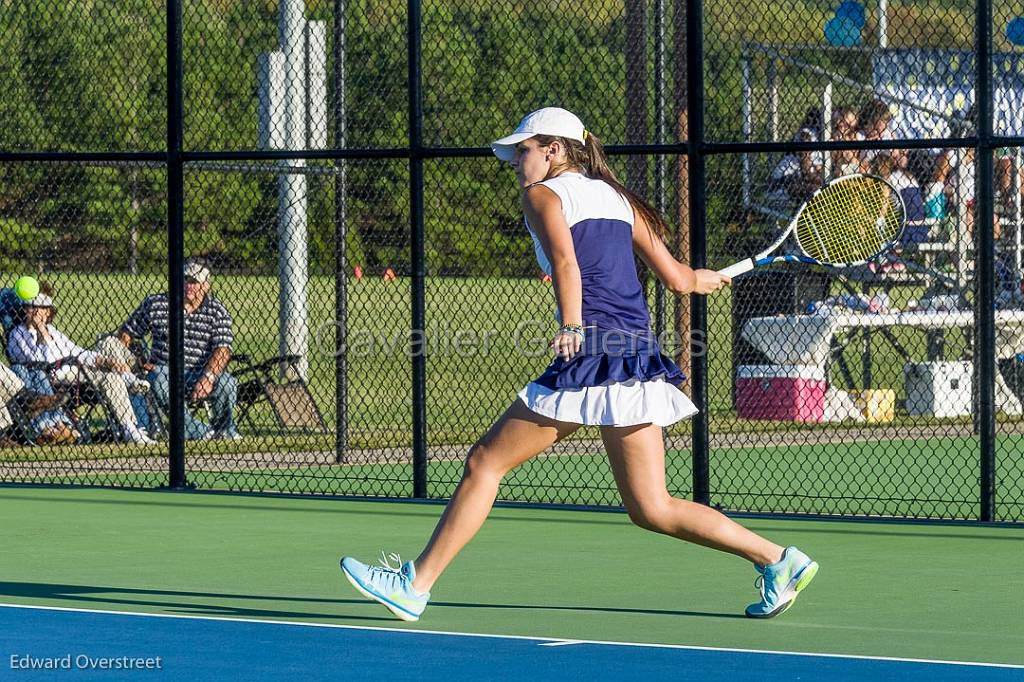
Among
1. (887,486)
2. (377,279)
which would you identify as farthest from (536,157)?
(377,279)

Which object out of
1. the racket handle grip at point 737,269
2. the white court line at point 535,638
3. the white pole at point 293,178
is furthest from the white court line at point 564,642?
the white pole at point 293,178

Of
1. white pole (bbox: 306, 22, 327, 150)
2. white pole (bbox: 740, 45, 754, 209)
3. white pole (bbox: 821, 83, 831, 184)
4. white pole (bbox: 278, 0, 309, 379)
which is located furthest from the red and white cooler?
white pole (bbox: 306, 22, 327, 150)

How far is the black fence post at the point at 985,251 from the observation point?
32.0 feet

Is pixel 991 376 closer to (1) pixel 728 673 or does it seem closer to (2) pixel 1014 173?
(1) pixel 728 673

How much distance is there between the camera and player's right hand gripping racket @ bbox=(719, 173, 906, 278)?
9062 mm

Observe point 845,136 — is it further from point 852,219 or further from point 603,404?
point 603,404

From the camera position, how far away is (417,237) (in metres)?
10.9

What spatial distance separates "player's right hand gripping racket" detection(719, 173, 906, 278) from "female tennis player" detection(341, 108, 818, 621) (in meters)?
1.83

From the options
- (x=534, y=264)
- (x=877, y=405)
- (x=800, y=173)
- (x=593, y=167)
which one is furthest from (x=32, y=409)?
(x=534, y=264)

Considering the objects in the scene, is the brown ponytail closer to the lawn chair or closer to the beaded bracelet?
the beaded bracelet

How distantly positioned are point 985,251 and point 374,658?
4.30m

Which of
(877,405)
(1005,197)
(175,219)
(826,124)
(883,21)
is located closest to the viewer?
(175,219)

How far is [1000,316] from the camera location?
15.4 meters

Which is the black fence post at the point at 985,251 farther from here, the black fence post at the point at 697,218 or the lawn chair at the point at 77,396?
the lawn chair at the point at 77,396
